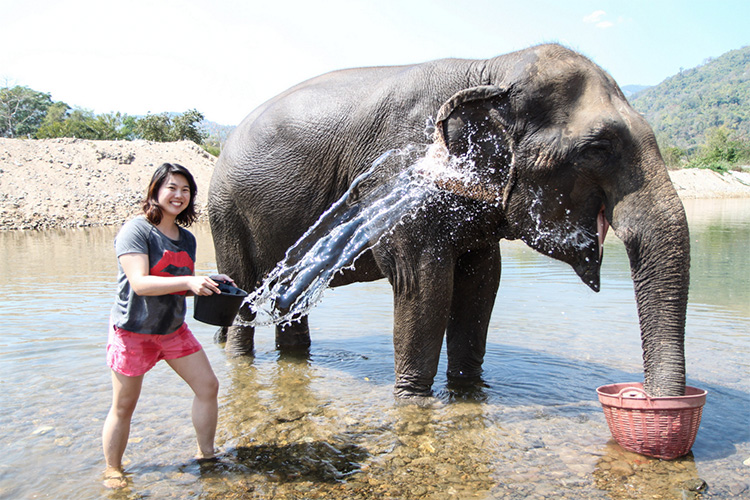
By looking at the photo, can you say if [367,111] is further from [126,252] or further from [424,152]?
[126,252]

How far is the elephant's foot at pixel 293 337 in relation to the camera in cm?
739

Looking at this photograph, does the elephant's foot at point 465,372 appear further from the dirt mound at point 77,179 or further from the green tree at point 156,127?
the green tree at point 156,127

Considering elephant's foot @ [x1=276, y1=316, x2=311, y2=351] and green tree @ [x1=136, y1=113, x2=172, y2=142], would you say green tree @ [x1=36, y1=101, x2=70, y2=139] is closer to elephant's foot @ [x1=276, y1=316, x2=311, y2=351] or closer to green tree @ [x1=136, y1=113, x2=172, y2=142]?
green tree @ [x1=136, y1=113, x2=172, y2=142]

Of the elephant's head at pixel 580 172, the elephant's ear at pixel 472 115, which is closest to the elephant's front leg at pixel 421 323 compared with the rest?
the elephant's head at pixel 580 172

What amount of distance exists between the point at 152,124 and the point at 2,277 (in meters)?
53.7

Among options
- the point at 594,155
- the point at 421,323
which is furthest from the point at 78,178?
the point at 594,155

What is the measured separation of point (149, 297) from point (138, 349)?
331mm

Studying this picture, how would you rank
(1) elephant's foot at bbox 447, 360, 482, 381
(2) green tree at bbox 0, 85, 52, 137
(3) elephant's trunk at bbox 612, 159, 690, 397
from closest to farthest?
(3) elephant's trunk at bbox 612, 159, 690, 397
(1) elephant's foot at bbox 447, 360, 482, 381
(2) green tree at bbox 0, 85, 52, 137

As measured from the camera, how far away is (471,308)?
5.98 m

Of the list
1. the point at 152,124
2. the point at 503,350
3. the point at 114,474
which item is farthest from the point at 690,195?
the point at 114,474

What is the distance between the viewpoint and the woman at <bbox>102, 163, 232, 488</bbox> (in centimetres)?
368

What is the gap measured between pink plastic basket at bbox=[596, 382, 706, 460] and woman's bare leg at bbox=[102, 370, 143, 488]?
301cm

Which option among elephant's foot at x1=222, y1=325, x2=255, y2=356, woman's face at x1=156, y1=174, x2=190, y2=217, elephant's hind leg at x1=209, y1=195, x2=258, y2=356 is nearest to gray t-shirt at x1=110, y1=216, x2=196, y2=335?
woman's face at x1=156, y1=174, x2=190, y2=217

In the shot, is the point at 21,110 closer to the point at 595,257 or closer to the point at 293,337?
the point at 293,337
